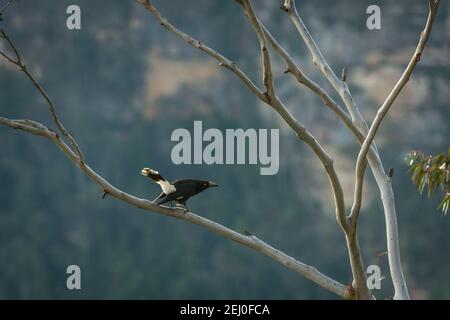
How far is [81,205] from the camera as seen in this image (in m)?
24.8

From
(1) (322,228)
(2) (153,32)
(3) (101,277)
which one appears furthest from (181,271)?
(2) (153,32)

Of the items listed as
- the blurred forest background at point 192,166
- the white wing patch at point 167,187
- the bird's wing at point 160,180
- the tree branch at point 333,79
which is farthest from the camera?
the blurred forest background at point 192,166

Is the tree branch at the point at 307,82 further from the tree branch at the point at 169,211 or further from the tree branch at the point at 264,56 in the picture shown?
the tree branch at the point at 169,211

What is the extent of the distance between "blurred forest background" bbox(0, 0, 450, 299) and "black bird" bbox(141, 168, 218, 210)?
17532 millimetres

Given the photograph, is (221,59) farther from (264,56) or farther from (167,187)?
(167,187)

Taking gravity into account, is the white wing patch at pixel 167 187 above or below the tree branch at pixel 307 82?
below

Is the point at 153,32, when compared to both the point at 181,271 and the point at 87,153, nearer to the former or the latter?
the point at 87,153

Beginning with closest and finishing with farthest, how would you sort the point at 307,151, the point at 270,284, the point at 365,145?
1. the point at 365,145
2. the point at 270,284
3. the point at 307,151

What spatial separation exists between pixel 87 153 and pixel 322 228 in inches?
230

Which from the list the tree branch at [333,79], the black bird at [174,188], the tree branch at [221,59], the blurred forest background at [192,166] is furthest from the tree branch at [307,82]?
the blurred forest background at [192,166]

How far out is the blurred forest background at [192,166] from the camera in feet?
76.8

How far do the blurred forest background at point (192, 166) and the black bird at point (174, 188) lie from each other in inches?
690

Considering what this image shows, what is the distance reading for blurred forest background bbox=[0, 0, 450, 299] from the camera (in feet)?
76.8

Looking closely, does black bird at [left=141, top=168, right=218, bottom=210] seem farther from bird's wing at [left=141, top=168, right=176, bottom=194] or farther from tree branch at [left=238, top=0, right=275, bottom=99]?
tree branch at [left=238, top=0, right=275, bottom=99]
